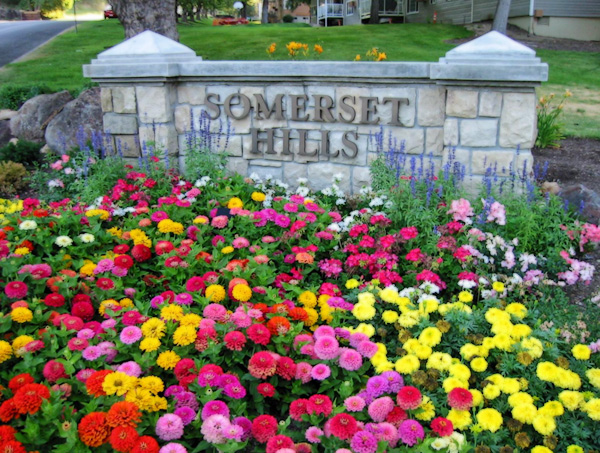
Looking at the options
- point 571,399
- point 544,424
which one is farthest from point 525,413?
point 571,399

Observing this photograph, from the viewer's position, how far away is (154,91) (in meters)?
5.27

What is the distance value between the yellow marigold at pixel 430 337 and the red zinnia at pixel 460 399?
1.16 ft

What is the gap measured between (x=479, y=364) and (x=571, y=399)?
0.39 meters

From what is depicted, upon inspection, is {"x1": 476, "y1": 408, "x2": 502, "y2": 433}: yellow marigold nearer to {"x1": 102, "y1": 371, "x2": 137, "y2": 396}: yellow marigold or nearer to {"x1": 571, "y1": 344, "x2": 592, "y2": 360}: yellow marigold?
{"x1": 571, "y1": 344, "x2": 592, "y2": 360}: yellow marigold

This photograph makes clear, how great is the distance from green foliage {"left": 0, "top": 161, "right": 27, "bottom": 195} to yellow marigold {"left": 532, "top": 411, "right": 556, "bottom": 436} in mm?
5303

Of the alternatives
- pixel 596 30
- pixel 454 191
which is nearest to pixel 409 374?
pixel 454 191

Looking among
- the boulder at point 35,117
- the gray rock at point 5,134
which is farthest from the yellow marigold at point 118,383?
the gray rock at point 5,134

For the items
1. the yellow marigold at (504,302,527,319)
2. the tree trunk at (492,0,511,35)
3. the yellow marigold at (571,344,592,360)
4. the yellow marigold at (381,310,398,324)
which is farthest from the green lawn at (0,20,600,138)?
the yellow marigold at (381,310,398,324)

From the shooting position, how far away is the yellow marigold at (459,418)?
2332mm

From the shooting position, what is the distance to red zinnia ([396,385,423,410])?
2320mm

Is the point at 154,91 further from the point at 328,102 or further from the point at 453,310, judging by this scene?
the point at 453,310

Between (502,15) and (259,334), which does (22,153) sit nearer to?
(259,334)

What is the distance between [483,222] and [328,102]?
176cm

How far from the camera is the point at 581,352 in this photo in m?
2.62
